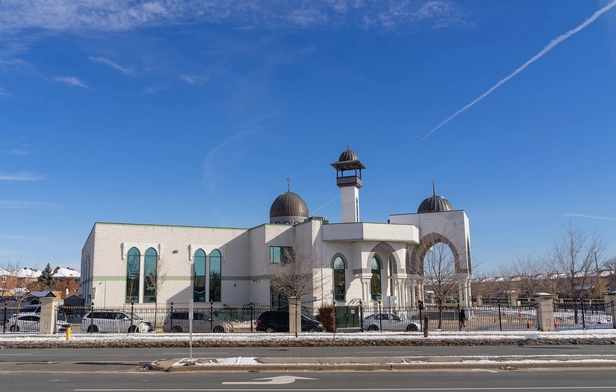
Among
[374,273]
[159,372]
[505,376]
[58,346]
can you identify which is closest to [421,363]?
[505,376]

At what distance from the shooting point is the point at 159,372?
46.7ft

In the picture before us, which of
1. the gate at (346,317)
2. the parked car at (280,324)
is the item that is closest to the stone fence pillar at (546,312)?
the gate at (346,317)

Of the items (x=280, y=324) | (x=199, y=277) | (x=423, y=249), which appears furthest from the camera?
(x=199, y=277)

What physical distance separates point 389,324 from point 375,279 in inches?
509

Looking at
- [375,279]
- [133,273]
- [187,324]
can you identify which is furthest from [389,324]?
[133,273]

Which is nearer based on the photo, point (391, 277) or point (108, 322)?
point (108, 322)

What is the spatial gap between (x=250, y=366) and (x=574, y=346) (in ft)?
46.0

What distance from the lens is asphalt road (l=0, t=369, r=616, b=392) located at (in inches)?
452

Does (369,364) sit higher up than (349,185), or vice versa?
(349,185)

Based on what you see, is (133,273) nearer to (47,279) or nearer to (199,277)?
(199,277)

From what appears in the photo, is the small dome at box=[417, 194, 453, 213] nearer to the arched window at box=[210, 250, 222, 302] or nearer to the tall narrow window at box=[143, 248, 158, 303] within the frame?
the arched window at box=[210, 250, 222, 302]

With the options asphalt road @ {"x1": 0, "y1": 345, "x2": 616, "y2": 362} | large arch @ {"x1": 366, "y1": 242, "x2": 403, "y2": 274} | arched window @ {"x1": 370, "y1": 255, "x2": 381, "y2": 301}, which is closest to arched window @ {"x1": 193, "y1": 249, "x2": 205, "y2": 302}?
large arch @ {"x1": 366, "y1": 242, "x2": 403, "y2": 274}

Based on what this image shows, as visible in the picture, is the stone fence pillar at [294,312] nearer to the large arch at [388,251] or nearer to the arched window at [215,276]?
the large arch at [388,251]

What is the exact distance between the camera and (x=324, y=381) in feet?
41.2
